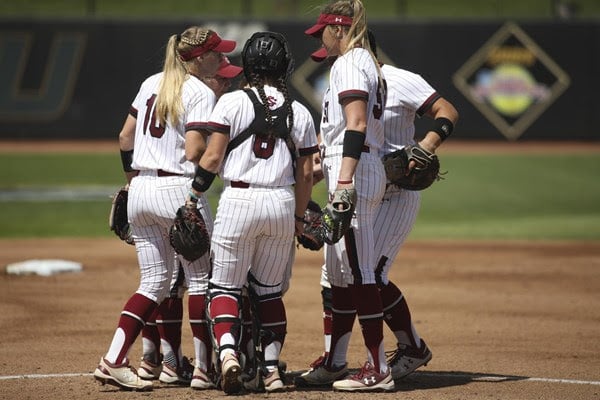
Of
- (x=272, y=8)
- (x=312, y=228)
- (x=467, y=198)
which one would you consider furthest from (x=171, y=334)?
(x=272, y=8)

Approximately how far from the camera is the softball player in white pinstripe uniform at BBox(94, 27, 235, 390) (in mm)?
5770

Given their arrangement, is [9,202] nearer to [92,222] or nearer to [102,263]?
[92,222]

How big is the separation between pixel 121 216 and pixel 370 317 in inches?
67.3

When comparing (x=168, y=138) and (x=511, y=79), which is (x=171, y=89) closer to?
(x=168, y=138)

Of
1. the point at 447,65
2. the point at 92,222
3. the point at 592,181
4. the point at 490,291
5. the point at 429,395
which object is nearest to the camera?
the point at 429,395

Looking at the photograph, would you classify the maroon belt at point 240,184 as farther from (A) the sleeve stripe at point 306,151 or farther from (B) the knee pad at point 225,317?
(B) the knee pad at point 225,317

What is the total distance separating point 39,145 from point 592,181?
12.8 m

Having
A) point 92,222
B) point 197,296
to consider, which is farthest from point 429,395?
point 92,222

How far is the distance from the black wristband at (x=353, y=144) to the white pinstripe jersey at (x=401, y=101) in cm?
53

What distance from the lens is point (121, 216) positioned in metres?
6.37

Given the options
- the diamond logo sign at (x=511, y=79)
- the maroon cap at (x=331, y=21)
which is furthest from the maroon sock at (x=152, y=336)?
the diamond logo sign at (x=511, y=79)

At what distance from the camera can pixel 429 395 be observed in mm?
5773

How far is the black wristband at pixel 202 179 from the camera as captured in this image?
554cm

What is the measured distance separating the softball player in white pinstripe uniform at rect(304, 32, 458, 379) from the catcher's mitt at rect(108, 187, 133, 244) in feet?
4.11
